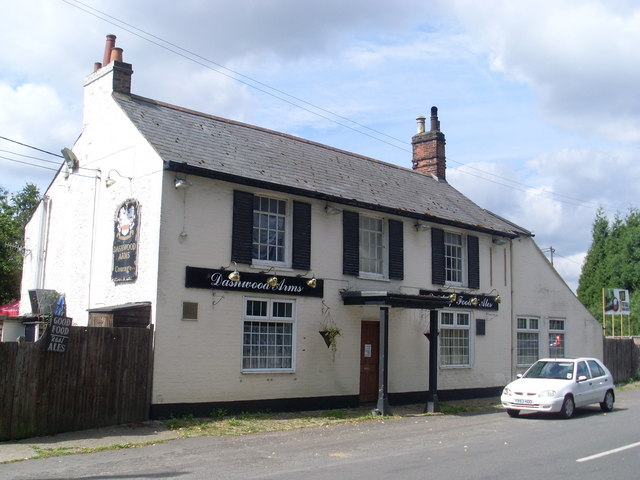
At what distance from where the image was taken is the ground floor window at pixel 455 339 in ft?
68.3

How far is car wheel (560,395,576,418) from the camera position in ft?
51.5

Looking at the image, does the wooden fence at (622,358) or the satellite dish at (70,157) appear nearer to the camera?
the satellite dish at (70,157)

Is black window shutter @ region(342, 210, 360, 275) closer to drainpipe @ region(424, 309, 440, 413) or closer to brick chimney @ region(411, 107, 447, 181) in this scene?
drainpipe @ region(424, 309, 440, 413)

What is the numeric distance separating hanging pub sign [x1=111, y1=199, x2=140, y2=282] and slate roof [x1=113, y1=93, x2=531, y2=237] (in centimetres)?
174

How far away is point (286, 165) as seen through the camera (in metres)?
18.2

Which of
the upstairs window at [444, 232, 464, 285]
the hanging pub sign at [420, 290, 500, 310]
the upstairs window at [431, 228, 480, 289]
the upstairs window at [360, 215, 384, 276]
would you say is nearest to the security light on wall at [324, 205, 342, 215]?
the upstairs window at [360, 215, 384, 276]

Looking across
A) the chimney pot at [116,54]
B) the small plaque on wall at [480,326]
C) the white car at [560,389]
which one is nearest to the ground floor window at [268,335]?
the white car at [560,389]

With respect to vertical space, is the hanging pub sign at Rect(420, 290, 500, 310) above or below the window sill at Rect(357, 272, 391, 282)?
below

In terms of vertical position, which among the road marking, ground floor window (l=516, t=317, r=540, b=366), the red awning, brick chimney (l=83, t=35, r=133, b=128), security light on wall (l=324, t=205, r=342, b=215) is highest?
brick chimney (l=83, t=35, r=133, b=128)

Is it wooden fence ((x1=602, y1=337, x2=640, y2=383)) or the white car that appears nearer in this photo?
the white car

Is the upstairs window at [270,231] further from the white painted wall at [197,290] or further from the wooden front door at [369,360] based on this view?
the wooden front door at [369,360]

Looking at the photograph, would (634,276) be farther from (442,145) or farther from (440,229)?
(440,229)

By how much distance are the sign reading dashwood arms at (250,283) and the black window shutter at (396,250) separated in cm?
286

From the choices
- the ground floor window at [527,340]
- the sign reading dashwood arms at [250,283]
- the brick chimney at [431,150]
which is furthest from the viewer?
the brick chimney at [431,150]
